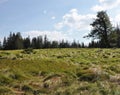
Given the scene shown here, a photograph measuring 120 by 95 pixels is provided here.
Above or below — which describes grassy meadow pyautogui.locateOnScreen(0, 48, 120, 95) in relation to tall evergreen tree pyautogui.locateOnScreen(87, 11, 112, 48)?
below

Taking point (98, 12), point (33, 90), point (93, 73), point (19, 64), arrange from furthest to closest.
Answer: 1. point (98, 12)
2. point (19, 64)
3. point (93, 73)
4. point (33, 90)

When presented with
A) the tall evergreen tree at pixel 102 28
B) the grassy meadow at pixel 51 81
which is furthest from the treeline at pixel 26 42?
the grassy meadow at pixel 51 81

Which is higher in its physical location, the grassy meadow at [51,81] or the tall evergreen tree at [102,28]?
the tall evergreen tree at [102,28]

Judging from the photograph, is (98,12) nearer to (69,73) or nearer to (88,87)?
(69,73)

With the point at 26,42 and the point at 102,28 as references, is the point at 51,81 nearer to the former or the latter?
the point at 102,28

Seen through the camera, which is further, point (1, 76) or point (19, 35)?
point (19, 35)

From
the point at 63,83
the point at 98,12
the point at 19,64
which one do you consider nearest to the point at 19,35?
the point at 98,12

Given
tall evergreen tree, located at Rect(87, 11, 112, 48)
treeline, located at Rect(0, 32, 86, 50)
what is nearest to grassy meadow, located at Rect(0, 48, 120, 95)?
tall evergreen tree, located at Rect(87, 11, 112, 48)

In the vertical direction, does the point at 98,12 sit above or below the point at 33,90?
above

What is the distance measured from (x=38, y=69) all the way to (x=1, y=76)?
188 inches

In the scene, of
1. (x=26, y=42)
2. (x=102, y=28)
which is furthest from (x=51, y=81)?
(x=26, y=42)

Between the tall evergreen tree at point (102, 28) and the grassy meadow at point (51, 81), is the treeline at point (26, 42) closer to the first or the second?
the tall evergreen tree at point (102, 28)

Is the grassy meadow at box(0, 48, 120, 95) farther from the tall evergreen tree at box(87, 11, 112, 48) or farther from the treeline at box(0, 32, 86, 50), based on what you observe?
the treeline at box(0, 32, 86, 50)

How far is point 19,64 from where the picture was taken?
23172mm
